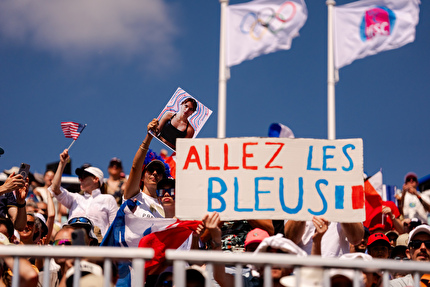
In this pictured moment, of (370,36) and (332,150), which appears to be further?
(370,36)

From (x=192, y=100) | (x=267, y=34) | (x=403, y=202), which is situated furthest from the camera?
(x=403, y=202)

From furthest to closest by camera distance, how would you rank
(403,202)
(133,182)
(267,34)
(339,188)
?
(403,202) → (267,34) → (133,182) → (339,188)

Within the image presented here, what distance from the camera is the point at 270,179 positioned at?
502cm

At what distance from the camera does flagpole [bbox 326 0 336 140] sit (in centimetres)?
845

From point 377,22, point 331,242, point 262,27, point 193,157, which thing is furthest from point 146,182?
point 377,22

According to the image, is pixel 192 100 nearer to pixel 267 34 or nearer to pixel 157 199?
pixel 157 199

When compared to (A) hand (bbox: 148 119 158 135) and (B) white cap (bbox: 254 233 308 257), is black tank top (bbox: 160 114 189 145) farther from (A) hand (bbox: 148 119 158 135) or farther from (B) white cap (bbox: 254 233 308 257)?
(B) white cap (bbox: 254 233 308 257)

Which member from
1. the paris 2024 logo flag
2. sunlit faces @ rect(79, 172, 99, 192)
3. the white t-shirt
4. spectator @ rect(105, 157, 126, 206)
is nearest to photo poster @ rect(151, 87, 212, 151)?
the white t-shirt

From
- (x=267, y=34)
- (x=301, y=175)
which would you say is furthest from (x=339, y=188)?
(x=267, y=34)

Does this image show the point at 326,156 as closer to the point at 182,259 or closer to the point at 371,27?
the point at 182,259

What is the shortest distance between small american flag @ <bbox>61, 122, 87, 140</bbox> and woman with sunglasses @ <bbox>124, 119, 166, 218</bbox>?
1.99 metres

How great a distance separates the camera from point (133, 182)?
6129mm

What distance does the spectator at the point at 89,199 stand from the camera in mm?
7500

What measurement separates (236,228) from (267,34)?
3.52 m
